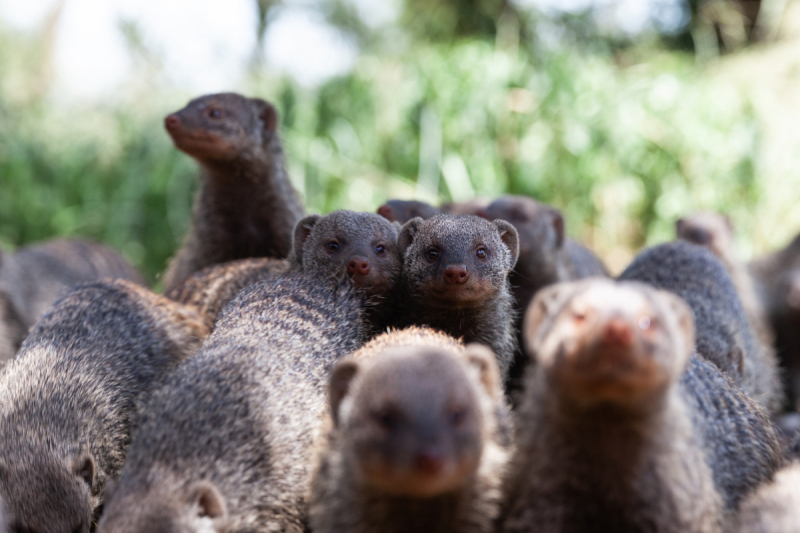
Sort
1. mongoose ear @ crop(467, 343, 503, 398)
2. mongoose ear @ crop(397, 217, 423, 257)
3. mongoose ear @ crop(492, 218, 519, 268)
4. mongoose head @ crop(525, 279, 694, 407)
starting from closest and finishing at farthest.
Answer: mongoose head @ crop(525, 279, 694, 407) < mongoose ear @ crop(467, 343, 503, 398) < mongoose ear @ crop(397, 217, 423, 257) < mongoose ear @ crop(492, 218, 519, 268)

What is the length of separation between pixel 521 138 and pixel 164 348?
18.6 feet

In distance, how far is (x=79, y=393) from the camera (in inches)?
97.3

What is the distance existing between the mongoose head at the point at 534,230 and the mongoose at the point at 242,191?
1.20 metres

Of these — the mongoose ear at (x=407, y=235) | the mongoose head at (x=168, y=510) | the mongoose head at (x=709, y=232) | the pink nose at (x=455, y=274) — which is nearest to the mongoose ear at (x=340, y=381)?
the mongoose head at (x=168, y=510)

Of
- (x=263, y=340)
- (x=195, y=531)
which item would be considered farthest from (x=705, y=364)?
(x=195, y=531)

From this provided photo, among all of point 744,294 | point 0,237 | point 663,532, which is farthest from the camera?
point 0,237

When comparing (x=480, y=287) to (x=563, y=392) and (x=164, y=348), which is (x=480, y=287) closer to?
(x=563, y=392)

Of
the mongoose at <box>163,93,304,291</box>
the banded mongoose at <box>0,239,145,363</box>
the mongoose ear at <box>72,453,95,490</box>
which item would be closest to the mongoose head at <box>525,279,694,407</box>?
the mongoose ear at <box>72,453,95,490</box>

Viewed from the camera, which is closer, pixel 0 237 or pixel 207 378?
pixel 207 378

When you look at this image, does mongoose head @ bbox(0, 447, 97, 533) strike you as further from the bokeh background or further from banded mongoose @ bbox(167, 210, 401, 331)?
the bokeh background

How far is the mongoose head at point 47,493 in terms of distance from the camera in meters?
2.04

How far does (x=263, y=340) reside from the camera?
7.91 ft

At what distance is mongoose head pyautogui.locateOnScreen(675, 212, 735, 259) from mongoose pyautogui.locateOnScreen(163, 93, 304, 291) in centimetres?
305

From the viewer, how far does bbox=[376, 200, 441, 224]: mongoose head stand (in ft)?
12.8
